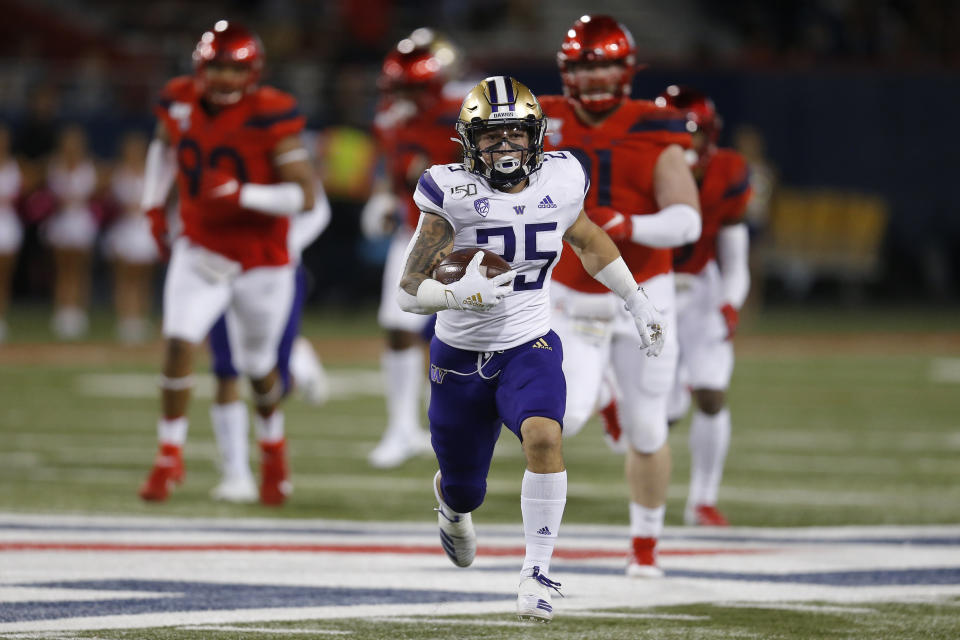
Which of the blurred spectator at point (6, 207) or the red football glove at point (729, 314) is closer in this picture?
the red football glove at point (729, 314)

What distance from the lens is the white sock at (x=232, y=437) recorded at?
299 inches

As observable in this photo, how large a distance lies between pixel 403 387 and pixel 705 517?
261 centimetres

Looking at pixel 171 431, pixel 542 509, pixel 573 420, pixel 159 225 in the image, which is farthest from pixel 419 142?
pixel 542 509

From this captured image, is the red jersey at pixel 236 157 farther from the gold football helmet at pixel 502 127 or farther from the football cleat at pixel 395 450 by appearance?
the gold football helmet at pixel 502 127

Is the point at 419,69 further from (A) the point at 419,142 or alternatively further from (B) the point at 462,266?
(B) the point at 462,266

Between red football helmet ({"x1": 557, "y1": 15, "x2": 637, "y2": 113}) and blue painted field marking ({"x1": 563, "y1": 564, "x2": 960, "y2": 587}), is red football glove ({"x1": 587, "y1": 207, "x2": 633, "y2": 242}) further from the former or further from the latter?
blue painted field marking ({"x1": 563, "y1": 564, "x2": 960, "y2": 587})

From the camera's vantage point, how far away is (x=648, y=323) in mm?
5125

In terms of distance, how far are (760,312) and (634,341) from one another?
14.5 m

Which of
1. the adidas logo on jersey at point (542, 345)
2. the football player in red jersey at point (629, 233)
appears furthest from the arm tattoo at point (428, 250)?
the football player in red jersey at point (629, 233)

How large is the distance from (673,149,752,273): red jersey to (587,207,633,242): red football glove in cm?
133

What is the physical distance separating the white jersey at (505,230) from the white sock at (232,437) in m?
2.72

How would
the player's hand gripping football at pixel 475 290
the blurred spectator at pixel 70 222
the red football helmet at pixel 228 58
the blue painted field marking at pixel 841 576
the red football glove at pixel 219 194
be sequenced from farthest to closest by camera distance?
the blurred spectator at pixel 70 222 < the red football helmet at pixel 228 58 < the red football glove at pixel 219 194 < the blue painted field marking at pixel 841 576 < the player's hand gripping football at pixel 475 290

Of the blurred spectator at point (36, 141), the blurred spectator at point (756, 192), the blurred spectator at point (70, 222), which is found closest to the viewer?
the blurred spectator at point (70, 222)

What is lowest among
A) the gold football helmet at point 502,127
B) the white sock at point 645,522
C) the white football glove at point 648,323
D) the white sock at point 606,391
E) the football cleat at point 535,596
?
the white sock at point 645,522
